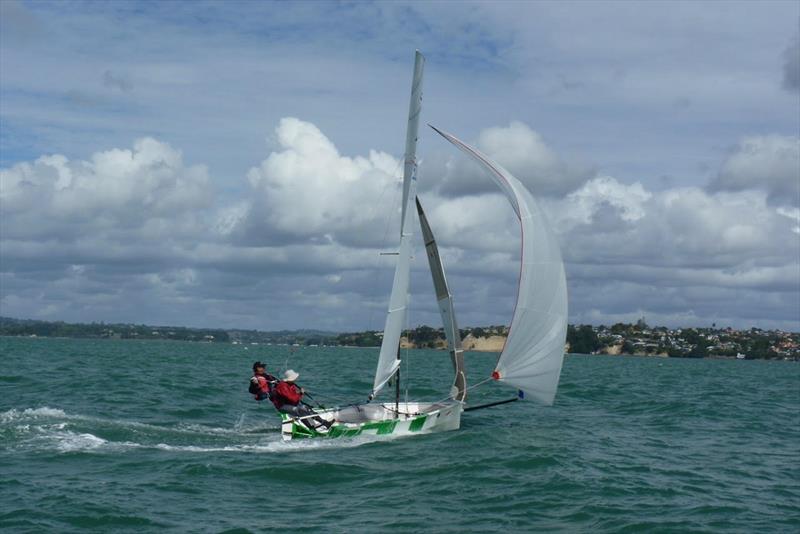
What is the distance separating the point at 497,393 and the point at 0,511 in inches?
1021

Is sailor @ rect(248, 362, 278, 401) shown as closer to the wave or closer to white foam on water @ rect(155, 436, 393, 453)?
the wave

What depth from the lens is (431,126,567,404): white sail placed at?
2011 cm

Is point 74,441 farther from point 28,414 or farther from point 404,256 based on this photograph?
point 404,256

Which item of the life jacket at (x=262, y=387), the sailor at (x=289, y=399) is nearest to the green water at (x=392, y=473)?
the sailor at (x=289, y=399)

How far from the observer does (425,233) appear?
2248cm

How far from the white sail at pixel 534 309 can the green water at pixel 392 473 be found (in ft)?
5.04

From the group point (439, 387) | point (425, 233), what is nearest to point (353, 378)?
point (439, 387)

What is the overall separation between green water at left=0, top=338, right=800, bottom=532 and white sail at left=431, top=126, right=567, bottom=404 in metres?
1.54

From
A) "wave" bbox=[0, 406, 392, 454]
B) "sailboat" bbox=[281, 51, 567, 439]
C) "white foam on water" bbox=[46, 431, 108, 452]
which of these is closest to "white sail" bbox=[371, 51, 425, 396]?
"sailboat" bbox=[281, 51, 567, 439]

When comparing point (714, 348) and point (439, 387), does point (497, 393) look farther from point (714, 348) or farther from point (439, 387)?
point (714, 348)

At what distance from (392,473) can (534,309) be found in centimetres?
553

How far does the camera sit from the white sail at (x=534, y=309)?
2011 cm

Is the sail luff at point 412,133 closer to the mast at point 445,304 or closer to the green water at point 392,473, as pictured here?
the mast at point 445,304

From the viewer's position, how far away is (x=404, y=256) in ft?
67.4
